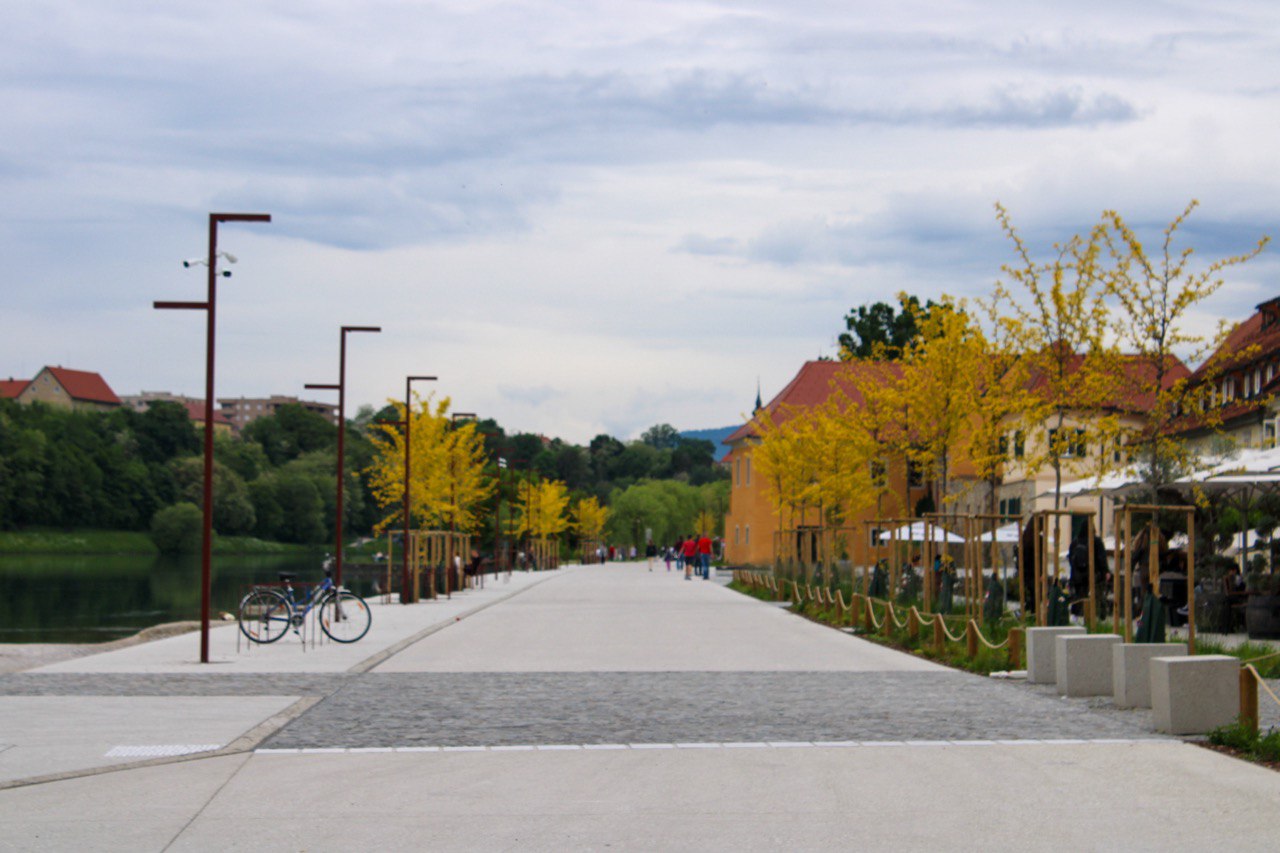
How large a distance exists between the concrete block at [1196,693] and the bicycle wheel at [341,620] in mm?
13602

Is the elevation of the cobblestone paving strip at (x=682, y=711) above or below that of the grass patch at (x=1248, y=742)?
below

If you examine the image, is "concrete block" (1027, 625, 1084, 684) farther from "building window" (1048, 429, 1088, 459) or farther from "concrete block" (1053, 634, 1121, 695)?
"building window" (1048, 429, 1088, 459)

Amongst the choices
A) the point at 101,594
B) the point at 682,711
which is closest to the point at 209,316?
the point at 682,711

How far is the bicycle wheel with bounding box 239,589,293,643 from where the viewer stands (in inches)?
861

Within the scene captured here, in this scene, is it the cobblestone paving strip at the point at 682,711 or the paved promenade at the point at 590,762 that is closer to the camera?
the paved promenade at the point at 590,762

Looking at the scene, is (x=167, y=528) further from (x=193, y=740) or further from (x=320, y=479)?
(x=193, y=740)

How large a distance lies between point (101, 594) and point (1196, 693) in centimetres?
5681

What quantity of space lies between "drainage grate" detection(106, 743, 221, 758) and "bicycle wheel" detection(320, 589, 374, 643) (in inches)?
453

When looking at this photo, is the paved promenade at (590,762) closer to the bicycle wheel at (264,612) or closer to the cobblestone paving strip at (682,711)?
the cobblestone paving strip at (682,711)

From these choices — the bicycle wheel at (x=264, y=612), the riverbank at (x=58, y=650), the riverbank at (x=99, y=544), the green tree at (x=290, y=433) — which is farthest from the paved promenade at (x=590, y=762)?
the green tree at (x=290, y=433)

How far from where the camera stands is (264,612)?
21.9m

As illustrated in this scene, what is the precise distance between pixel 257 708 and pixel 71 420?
123 m

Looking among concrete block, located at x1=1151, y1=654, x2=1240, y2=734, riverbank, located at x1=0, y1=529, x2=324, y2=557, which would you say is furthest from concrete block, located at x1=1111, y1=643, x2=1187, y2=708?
riverbank, located at x1=0, y1=529, x2=324, y2=557

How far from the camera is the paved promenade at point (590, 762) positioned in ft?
25.6
